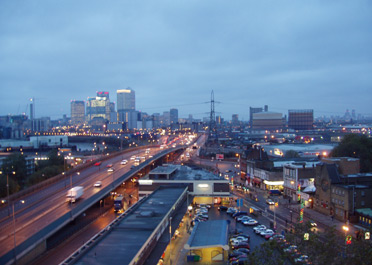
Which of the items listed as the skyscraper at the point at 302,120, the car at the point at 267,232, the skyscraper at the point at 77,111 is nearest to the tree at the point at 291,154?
the car at the point at 267,232

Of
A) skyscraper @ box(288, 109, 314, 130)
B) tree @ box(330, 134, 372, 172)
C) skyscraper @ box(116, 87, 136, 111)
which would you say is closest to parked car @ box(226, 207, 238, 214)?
tree @ box(330, 134, 372, 172)

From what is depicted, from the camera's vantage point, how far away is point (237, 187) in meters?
20.0

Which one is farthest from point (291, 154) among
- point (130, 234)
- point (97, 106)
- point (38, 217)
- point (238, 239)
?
point (97, 106)

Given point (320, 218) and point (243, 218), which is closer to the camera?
point (243, 218)

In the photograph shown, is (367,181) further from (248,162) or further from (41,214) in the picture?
(41,214)

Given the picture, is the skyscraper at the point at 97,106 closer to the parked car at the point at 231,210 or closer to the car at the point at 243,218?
the parked car at the point at 231,210

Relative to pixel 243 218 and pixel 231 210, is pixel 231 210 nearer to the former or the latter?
pixel 231 210

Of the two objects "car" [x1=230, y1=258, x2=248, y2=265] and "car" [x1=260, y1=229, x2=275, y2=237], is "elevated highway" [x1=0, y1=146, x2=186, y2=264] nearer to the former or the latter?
"car" [x1=230, y1=258, x2=248, y2=265]

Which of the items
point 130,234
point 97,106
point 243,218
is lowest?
point 243,218

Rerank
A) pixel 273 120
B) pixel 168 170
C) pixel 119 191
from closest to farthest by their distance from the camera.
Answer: pixel 168 170
pixel 119 191
pixel 273 120

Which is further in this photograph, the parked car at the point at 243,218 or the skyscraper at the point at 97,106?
the skyscraper at the point at 97,106

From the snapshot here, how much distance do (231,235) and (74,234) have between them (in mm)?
4831

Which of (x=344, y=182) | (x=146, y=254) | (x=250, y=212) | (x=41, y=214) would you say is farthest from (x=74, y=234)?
(x=344, y=182)

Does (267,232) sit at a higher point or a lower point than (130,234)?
lower
